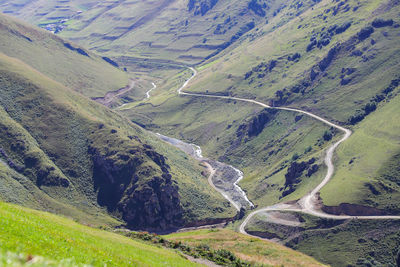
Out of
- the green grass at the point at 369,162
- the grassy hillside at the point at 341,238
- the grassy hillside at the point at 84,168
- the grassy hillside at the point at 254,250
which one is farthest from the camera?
the grassy hillside at the point at 84,168

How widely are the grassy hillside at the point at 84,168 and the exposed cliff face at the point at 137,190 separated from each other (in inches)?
14.0

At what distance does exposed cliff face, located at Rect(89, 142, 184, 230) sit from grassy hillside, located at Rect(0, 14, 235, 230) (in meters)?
0.35

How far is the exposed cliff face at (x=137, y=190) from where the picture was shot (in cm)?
14750

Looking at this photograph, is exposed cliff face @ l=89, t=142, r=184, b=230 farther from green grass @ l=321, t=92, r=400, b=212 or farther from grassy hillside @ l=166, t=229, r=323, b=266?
green grass @ l=321, t=92, r=400, b=212

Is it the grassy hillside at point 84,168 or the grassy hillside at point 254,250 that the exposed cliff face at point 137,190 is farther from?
the grassy hillside at point 254,250

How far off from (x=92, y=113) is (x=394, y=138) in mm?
131715

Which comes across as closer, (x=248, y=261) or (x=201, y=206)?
(x=248, y=261)

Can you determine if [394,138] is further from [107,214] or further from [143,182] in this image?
[107,214]

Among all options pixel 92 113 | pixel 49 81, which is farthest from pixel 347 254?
pixel 49 81

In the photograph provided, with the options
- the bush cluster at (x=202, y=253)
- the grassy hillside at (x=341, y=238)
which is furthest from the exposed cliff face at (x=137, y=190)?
the bush cluster at (x=202, y=253)

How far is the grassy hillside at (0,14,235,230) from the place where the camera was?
463 feet

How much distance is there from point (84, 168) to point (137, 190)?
24078 mm

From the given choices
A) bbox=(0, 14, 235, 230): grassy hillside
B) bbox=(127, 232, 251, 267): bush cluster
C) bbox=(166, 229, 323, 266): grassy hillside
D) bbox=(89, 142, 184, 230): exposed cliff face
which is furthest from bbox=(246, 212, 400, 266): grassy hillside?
bbox=(127, 232, 251, 267): bush cluster

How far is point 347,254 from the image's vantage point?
12450 cm
